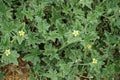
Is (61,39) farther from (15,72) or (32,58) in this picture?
(15,72)

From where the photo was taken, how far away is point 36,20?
3.22 meters

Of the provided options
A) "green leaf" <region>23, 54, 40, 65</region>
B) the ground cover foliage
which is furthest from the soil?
"green leaf" <region>23, 54, 40, 65</region>

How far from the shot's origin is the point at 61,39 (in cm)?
320

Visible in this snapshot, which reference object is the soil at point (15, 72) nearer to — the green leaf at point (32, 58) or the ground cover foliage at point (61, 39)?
the ground cover foliage at point (61, 39)

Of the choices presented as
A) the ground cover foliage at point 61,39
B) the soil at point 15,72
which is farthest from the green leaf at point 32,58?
the soil at point 15,72

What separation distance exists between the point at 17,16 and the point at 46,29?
15.4 inches

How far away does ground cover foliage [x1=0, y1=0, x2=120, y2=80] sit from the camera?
3109mm

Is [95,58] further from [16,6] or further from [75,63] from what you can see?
[16,6]

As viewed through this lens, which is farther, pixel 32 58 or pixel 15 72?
pixel 15 72

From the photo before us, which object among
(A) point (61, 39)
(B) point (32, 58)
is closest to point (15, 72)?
(B) point (32, 58)

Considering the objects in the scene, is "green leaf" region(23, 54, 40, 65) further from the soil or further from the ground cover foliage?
the soil

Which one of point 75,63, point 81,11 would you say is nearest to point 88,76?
point 75,63

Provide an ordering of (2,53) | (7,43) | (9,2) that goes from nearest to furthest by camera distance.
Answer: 1. (7,43)
2. (2,53)
3. (9,2)

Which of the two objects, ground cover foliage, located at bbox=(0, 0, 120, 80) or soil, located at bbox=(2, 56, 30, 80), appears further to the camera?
soil, located at bbox=(2, 56, 30, 80)
